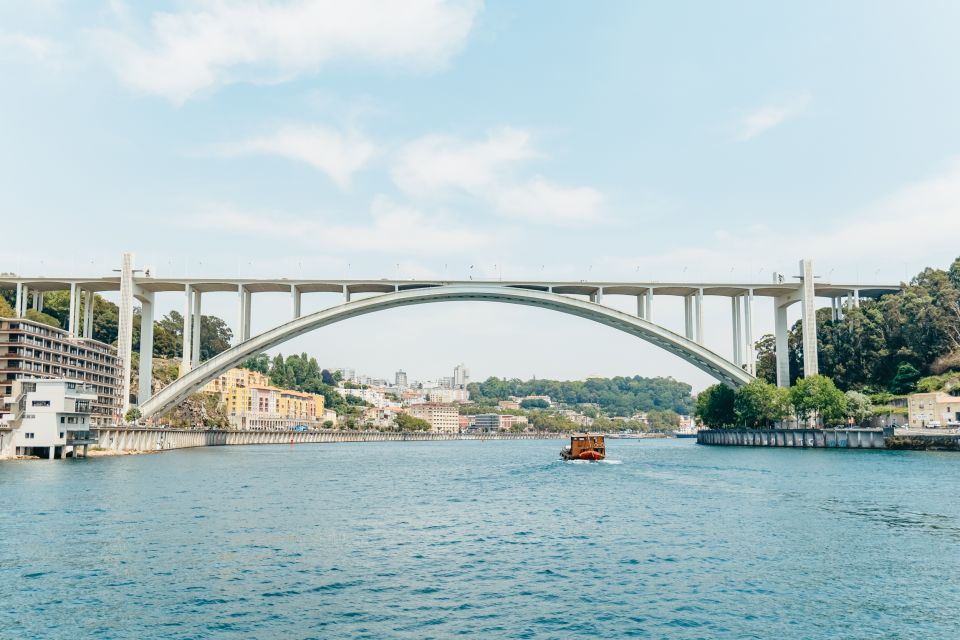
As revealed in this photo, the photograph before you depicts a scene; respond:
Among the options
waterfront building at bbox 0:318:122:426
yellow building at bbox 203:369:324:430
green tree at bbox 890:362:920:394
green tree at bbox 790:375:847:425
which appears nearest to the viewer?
waterfront building at bbox 0:318:122:426

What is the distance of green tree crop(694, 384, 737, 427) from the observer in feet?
312

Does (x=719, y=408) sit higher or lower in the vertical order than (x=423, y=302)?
lower

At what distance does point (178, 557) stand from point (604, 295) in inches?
2320

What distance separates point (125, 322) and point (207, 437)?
30989 millimetres

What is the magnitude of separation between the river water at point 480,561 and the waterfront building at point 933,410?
31725 mm

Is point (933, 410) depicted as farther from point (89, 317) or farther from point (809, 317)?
point (89, 317)

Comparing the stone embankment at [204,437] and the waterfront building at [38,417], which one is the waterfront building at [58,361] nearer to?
the stone embankment at [204,437]

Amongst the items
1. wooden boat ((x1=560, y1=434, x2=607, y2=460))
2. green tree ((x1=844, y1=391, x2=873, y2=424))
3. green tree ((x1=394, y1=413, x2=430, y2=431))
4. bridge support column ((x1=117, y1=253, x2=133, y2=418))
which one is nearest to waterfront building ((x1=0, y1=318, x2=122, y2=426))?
bridge support column ((x1=117, y1=253, x2=133, y2=418))

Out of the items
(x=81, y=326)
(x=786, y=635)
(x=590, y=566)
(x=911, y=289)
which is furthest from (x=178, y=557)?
(x=81, y=326)

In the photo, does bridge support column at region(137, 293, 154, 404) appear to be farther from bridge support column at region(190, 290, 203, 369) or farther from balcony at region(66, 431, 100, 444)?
balcony at region(66, 431, 100, 444)

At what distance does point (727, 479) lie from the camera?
43.9 meters

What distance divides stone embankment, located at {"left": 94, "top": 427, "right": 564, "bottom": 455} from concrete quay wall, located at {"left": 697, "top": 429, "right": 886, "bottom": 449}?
61.1 meters

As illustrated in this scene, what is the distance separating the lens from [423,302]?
75.0 meters

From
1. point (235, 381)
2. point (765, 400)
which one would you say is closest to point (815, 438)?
point (765, 400)
